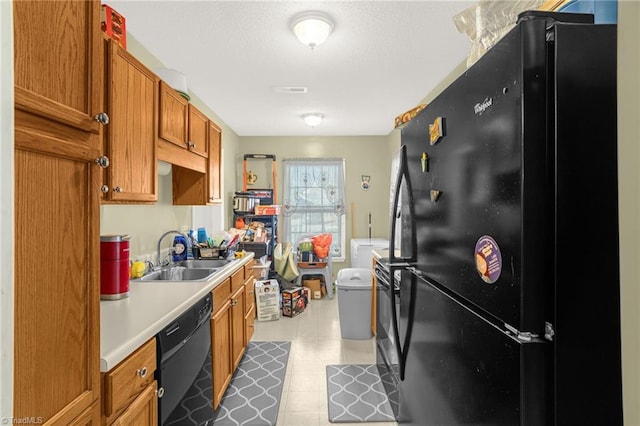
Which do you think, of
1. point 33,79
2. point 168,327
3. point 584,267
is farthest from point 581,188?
point 168,327

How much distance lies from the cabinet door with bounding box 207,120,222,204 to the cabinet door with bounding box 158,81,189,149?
549 millimetres

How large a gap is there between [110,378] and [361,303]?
8.28ft

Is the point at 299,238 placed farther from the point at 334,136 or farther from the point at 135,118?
the point at 135,118

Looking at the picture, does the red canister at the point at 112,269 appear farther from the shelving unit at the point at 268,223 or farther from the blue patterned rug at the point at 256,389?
the shelving unit at the point at 268,223

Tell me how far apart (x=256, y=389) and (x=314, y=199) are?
11.3ft

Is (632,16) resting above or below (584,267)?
above

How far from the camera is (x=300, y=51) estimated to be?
2.61 metres

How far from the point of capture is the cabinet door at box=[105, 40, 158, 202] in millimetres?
1509

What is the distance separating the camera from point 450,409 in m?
0.97

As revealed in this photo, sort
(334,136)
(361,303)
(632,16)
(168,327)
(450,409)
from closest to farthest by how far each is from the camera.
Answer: (632,16)
(450,409)
(168,327)
(361,303)
(334,136)

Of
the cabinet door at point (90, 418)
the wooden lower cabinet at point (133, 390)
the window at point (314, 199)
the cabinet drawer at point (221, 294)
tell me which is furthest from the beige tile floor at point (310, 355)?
the cabinet door at point (90, 418)

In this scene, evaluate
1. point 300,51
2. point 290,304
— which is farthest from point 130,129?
point 290,304

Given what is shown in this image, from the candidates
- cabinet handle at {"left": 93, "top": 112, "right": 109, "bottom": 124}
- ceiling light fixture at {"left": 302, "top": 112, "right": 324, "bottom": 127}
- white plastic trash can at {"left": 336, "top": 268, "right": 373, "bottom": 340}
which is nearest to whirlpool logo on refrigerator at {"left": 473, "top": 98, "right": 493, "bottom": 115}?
cabinet handle at {"left": 93, "top": 112, "right": 109, "bottom": 124}

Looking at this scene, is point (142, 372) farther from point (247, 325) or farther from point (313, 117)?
point (313, 117)
